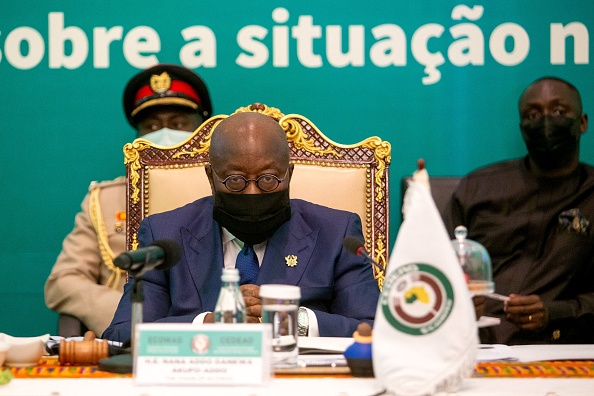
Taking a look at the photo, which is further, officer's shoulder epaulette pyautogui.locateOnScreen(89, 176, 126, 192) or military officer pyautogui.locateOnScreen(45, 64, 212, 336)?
officer's shoulder epaulette pyautogui.locateOnScreen(89, 176, 126, 192)

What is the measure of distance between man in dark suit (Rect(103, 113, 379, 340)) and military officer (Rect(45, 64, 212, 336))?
2.88ft

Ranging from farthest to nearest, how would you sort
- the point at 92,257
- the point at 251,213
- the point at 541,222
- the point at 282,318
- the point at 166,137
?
the point at 92,257, the point at 166,137, the point at 541,222, the point at 251,213, the point at 282,318

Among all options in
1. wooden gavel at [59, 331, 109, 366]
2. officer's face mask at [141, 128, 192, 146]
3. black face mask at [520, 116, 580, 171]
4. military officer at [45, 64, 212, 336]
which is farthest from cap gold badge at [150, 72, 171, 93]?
wooden gavel at [59, 331, 109, 366]

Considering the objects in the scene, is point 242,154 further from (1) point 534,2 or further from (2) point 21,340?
(1) point 534,2

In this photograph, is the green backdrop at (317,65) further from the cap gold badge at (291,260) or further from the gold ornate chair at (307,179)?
the cap gold badge at (291,260)

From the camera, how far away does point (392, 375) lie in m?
1.35

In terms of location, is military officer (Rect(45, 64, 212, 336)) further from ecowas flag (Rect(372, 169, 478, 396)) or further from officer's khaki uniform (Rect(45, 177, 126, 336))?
ecowas flag (Rect(372, 169, 478, 396))

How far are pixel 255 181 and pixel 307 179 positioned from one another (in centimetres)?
55

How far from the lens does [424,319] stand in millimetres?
1355

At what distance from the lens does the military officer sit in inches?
131

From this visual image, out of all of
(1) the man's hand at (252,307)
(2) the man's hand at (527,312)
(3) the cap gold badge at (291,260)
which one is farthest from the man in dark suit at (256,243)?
(2) the man's hand at (527,312)

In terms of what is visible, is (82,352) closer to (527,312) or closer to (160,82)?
(527,312)

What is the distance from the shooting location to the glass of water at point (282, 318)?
160 cm

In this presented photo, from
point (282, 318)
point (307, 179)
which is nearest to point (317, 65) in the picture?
point (307, 179)
